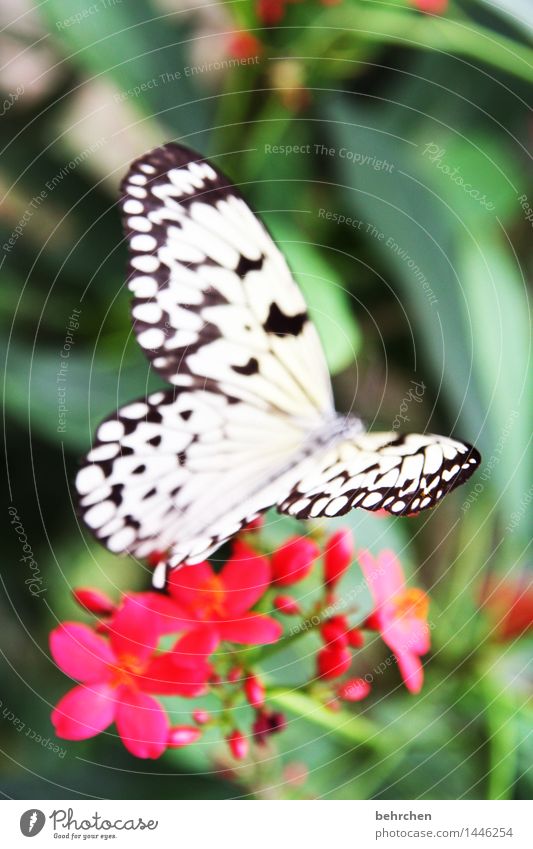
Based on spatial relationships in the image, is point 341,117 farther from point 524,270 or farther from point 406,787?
point 406,787

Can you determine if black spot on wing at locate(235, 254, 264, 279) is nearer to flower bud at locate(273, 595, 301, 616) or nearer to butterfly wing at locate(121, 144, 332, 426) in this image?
butterfly wing at locate(121, 144, 332, 426)

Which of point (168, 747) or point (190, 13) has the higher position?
point (190, 13)

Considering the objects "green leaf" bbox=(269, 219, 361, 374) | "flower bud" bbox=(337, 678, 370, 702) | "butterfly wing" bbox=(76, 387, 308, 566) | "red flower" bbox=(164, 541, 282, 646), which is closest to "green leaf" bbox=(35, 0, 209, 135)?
"green leaf" bbox=(269, 219, 361, 374)

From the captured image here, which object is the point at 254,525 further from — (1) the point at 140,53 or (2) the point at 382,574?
(1) the point at 140,53

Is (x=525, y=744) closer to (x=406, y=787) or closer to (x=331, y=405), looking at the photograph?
(x=406, y=787)

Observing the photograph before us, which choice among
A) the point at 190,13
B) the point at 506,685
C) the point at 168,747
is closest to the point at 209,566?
the point at 168,747

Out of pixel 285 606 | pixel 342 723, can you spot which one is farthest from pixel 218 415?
pixel 342 723
